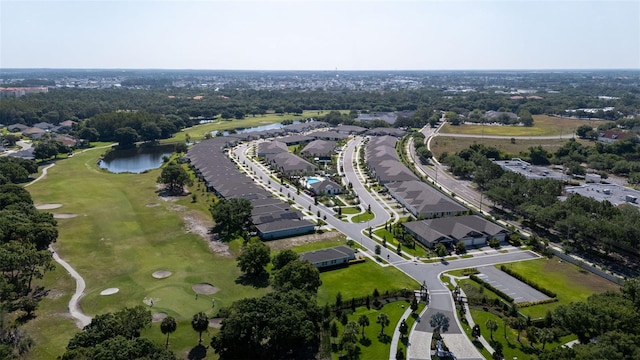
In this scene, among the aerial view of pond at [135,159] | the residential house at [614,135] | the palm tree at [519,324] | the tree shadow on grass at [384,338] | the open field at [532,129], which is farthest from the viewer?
the open field at [532,129]

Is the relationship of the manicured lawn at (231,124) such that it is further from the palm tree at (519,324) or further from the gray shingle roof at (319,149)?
the palm tree at (519,324)

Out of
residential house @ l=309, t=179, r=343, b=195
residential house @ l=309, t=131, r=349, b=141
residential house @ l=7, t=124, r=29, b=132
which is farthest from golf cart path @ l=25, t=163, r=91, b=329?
residential house @ l=7, t=124, r=29, b=132

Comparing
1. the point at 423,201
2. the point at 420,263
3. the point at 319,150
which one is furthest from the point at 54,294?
the point at 319,150

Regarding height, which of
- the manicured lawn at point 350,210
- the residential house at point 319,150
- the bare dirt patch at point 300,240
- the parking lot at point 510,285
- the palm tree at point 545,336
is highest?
the residential house at point 319,150

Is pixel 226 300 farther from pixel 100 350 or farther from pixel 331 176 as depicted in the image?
pixel 331 176

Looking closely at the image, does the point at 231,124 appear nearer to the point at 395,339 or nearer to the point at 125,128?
the point at 125,128

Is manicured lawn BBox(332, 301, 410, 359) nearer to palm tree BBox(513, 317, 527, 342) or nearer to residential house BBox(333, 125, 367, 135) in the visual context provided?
palm tree BBox(513, 317, 527, 342)

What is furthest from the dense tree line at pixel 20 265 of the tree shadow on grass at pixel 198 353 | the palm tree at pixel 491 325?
the palm tree at pixel 491 325
